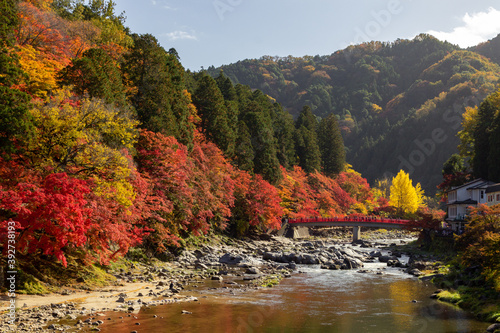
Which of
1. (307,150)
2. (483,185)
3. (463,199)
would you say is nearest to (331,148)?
(307,150)

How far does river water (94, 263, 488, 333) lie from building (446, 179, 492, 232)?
23935 millimetres

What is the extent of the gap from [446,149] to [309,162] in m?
87.2

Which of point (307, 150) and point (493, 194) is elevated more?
point (307, 150)

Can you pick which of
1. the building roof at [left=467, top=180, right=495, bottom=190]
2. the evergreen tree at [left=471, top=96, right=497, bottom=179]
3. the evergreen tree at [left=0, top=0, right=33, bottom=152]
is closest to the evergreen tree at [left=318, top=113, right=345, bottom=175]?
the evergreen tree at [left=471, top=96, right=497, bottom=179]

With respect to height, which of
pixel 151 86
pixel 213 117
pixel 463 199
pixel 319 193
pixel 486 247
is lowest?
pixel 486 247

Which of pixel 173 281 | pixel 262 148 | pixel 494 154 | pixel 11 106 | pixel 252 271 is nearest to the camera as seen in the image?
pixel 11 106

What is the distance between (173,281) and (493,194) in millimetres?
34560

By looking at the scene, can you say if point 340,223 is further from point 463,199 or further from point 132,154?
point 132,154

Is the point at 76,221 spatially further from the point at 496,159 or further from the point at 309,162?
the point at 309,162

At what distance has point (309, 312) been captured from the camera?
66.6 feet

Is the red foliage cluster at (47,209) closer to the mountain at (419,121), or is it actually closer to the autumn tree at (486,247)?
the autumn tree at (486,247)

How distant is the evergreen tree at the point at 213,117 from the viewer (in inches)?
2071

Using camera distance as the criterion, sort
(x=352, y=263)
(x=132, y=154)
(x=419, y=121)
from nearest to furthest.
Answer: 1. (x=132, y=154)
2. (x=352, y=263)
3. (x=419, y=121)

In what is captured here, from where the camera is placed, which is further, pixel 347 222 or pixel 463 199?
pixel 347 222
